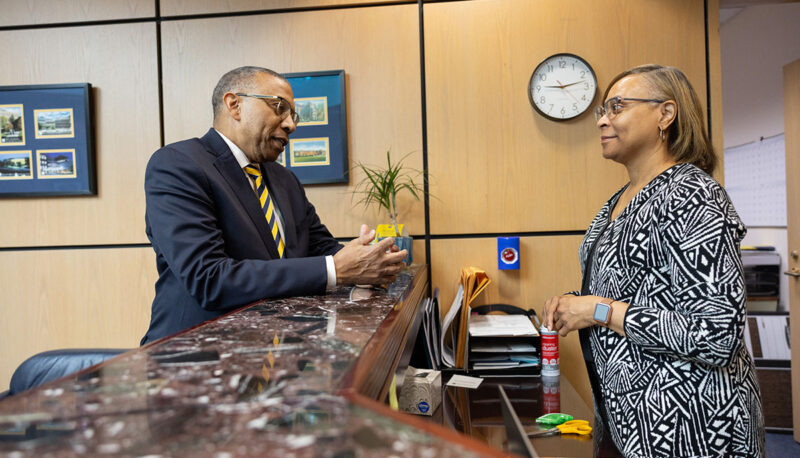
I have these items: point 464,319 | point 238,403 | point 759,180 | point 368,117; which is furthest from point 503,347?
point 759,180

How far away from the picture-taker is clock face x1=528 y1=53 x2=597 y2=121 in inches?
94.9

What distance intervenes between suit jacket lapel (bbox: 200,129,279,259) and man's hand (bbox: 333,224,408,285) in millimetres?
316

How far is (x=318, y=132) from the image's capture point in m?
2.51

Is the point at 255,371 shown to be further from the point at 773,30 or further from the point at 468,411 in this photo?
the point at 773,30

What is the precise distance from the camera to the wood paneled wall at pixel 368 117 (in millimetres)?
2443

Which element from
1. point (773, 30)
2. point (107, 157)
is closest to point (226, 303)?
point (107, 157)

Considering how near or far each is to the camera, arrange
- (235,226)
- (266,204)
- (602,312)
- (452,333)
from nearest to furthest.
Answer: (602,312) → (235,226) → (266,204) → (452,333)

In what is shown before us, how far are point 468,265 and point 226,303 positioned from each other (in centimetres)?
150

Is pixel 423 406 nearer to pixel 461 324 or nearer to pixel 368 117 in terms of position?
pixel 461 324

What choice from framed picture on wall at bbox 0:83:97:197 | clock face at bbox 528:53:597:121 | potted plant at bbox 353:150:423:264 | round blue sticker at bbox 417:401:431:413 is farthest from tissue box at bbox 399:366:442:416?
framed picture on wall at bbox 0:83:97:197

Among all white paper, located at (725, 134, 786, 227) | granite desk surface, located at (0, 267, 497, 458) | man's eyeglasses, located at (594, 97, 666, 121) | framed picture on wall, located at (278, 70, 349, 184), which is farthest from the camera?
white paper, located at (725, 134, 786, 227)

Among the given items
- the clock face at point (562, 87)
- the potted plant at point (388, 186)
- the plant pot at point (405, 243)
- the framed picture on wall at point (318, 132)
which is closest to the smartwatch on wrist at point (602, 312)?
the plant pot at point (405, 243)

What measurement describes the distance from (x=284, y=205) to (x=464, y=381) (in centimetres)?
101

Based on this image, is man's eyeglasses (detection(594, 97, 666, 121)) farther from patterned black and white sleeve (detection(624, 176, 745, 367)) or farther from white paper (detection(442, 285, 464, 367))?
white paper (detection(442, 285, 464, 367))
